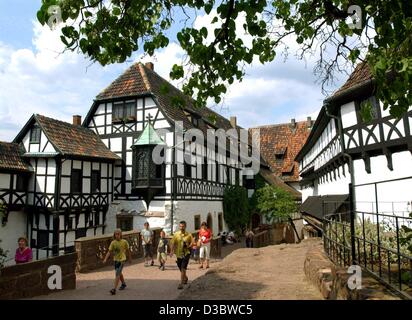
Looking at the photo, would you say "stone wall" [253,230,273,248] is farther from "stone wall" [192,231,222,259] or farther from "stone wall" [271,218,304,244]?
"stone wall" [192,231,222,259]

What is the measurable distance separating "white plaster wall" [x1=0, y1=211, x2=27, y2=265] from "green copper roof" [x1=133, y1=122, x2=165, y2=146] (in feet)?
23.3

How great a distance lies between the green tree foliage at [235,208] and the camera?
29234mm

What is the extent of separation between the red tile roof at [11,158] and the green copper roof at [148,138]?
5914 mm

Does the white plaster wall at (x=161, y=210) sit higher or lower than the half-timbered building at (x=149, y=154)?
lower

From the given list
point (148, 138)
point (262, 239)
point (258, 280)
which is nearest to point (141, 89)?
point (148, 138)

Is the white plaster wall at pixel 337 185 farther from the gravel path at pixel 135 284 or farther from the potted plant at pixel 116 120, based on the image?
the potted plant at pixel 116 120

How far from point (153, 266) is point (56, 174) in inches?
299

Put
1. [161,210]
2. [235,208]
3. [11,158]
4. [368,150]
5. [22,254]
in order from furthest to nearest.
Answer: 1. [235,208]
2. [161,210]
3. [11,158]
4. [368,150]
5. [22,254]

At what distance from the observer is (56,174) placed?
19.4m

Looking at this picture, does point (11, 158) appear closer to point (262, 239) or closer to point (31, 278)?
point (31, 278)

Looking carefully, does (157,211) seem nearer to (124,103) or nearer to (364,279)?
(124,103)

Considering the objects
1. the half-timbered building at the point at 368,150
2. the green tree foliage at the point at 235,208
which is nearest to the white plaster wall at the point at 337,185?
the half-timbered building at the point at 368,150

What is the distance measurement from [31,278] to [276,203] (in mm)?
22559

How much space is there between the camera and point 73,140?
21.3m
